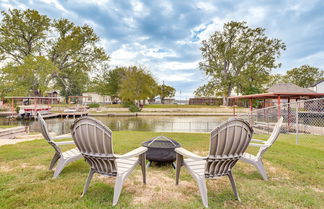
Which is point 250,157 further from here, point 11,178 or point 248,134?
point 11,178

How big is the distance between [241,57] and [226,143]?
33459 mm

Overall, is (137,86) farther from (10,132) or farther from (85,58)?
(10,132)

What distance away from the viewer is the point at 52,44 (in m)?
27.4

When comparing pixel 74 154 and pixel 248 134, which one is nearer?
pixel 248 134

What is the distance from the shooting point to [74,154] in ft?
10.7

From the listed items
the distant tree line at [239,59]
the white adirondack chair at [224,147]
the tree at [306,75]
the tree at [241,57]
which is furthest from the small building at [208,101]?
the white adirondack chair at [224,147]

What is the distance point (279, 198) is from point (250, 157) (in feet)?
2.75

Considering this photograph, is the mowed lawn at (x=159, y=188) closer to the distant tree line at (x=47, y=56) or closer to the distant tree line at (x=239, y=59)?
the distant tree line at (x=47, y=56)

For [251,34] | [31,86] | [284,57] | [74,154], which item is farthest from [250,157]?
[284,57]

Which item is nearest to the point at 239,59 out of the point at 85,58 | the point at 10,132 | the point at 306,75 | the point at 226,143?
the point at 306,75

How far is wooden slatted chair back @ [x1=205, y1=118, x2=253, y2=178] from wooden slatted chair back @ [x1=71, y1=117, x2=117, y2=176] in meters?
1.21

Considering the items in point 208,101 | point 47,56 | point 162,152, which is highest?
point 47,56

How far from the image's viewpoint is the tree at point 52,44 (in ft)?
78.6

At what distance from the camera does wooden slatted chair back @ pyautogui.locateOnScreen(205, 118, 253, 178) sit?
2125 millimetres
